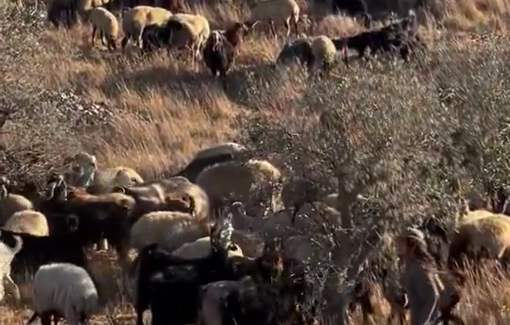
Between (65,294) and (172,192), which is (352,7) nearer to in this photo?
(172,192)

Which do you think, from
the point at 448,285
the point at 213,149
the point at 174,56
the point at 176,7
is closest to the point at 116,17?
the point at 176,7

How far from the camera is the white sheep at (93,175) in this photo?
16.1 metres

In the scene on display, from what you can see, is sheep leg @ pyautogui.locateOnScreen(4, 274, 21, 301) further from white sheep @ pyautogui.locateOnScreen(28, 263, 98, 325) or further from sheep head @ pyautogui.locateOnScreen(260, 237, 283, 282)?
sheep head @ pyautogui.locateOnScreen(260, 237, 283, 282)

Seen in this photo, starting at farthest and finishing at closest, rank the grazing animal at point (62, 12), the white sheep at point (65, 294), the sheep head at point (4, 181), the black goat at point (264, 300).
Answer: the grazing animal at point (62, 12)
the sheep head at point (4, 181)
the white sheep at point (65, 294)
the black goat at point (264, 300)

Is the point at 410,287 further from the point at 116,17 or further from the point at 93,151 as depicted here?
the point at 116,17

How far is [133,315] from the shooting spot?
12.0 meters

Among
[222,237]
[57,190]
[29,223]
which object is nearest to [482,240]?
[222,237]

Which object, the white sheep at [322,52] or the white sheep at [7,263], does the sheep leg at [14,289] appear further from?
the white sheep at [322,52]

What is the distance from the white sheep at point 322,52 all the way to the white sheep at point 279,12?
3.44 metres

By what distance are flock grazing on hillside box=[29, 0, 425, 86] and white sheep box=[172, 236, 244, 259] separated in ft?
28.3

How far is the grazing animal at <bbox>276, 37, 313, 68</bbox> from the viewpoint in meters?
22.9

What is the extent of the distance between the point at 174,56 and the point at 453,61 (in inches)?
455

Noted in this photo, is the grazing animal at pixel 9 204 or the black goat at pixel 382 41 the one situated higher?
the black goat at pixel 382 41

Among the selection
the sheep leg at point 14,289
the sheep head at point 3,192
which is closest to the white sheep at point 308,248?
the sheep leg at point 14,289
